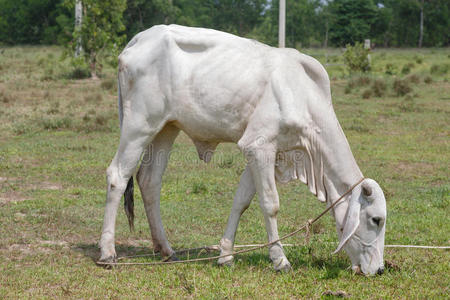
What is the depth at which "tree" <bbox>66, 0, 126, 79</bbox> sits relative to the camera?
22.0 m

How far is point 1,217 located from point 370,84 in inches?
603

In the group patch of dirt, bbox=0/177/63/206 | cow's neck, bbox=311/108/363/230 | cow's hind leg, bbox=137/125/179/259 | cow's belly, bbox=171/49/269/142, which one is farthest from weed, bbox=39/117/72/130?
cow's neck, bbox=311/108/363/230

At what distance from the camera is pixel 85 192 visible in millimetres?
8539

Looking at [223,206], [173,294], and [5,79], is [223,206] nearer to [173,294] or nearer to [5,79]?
[173,294]

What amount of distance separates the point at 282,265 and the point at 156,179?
60.5 inches

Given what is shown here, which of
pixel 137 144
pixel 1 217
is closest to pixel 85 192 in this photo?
pixel 1 217

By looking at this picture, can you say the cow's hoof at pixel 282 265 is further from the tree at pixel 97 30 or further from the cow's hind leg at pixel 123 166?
the tree at pixel 97 30

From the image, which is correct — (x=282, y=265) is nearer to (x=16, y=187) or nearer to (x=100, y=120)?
(x=16, y=187)

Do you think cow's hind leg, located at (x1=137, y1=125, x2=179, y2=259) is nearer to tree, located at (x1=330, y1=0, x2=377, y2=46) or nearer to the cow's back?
the cow's back

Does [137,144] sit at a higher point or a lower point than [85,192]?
higher

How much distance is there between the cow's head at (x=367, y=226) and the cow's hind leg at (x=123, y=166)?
6.35ft

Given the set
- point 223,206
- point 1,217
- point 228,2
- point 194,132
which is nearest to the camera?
point 194,132

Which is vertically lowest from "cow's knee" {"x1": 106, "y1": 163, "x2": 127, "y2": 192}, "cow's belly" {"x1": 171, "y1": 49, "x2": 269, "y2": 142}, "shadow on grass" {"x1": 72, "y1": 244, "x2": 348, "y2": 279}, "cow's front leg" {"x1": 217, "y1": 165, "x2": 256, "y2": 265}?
"shadow on grass" {"x1": 72, "y1": 244, "x2": 348, "y2": 279}

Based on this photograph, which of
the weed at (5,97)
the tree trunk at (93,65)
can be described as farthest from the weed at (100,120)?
the tree trunk at (93,65)
